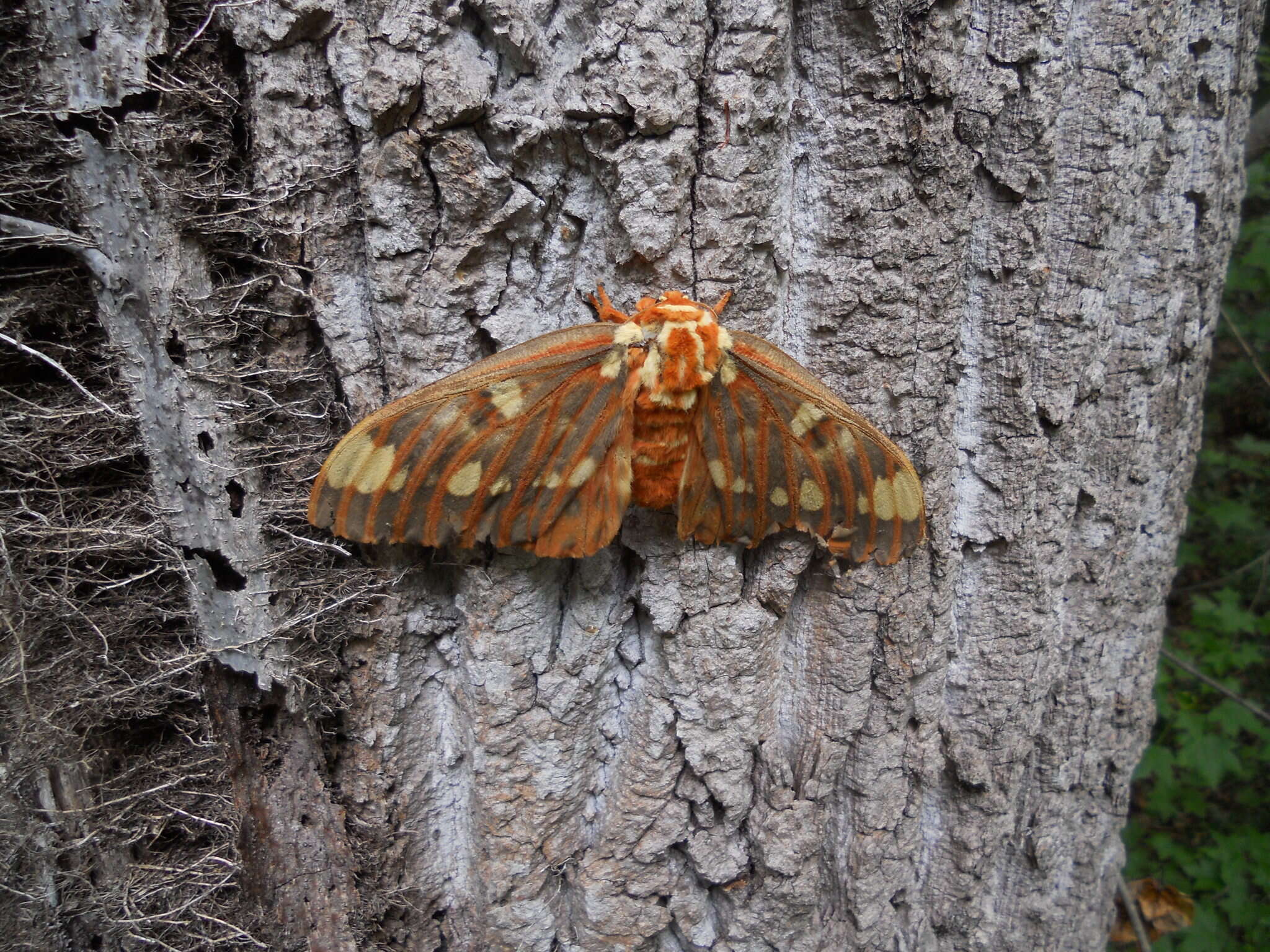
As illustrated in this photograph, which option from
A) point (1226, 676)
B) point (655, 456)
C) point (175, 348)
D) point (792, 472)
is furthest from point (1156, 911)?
point (175, 348)

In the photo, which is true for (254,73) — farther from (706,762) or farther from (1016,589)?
(1016,589)

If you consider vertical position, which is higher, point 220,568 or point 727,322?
point 727,322

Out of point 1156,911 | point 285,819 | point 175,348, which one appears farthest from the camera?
point 1156,911

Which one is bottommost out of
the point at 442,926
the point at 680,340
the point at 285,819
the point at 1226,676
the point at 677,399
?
the point at 1226,676

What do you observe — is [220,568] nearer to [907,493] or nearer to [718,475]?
[718,475]

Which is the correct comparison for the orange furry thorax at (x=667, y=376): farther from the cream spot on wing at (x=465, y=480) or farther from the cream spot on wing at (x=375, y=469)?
the cream spot on wing at (x=375, y=469)

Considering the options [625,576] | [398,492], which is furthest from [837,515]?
[398,492]

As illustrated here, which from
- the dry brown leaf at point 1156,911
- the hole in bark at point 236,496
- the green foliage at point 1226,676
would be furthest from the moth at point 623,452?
the dry brown leaf at point 1156,911
